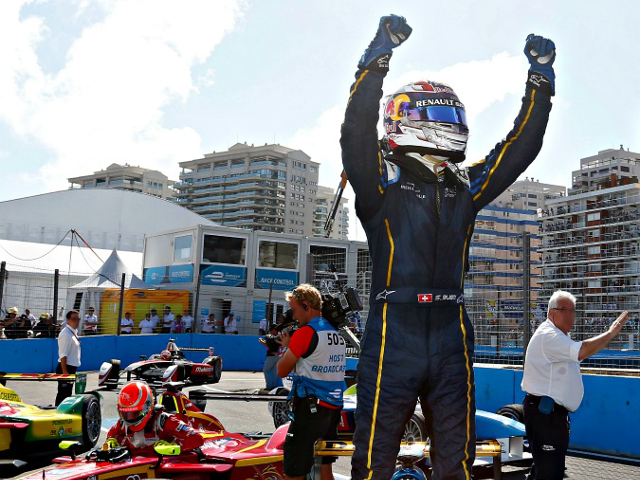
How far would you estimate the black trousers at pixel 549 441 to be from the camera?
4.59 metres

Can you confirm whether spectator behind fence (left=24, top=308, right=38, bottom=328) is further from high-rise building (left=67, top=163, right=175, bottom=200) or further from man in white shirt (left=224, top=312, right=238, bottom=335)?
high-rise building (left=67, top=163, right=175, bottom=200)

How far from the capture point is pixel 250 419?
34.7ft

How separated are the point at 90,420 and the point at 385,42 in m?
6.69

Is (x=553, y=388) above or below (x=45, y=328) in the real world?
above

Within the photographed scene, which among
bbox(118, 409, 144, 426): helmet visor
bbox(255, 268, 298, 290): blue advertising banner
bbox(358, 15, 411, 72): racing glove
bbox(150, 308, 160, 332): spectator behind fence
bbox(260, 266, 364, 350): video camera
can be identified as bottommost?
bbox(118, 409, 144, 426): helmet visor

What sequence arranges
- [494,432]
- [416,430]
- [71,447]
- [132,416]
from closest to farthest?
[71,447], [132,416], [494,432], [416,430]

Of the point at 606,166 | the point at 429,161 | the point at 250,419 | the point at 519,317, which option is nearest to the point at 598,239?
the point at 519,317

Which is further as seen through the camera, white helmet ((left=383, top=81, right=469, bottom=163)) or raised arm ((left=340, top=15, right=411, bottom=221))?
white helmet ((left=383, top=81, right=469, bottom=163))

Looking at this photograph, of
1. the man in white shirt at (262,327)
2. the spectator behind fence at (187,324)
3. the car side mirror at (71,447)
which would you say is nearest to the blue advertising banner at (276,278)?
the man in white shirt at (262,327)

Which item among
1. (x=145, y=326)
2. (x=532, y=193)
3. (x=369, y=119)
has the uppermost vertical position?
(x=532, y=193)

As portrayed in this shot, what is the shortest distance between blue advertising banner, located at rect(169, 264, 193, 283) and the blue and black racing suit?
22700 millimetres

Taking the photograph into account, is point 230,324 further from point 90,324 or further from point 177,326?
point 90,324

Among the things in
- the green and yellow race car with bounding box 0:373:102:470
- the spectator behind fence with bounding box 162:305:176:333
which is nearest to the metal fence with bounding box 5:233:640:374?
the spectator behind fence with bounding box 162:305:176:333

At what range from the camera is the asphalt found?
7.21m
